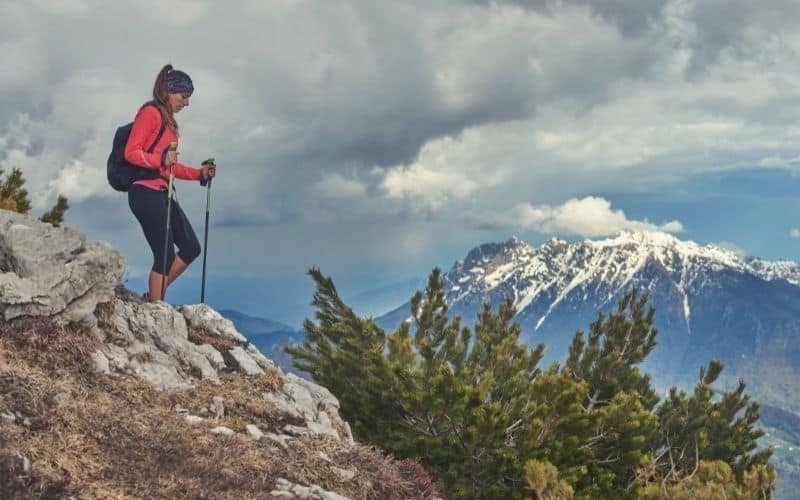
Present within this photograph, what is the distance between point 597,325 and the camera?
20.5 meters

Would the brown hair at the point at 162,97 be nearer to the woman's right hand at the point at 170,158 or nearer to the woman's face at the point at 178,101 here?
the woman's face at the point at 178,101

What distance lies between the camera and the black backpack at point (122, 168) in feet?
39.1

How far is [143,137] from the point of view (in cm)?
1162

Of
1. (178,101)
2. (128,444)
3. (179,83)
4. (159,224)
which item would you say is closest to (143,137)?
(178,101)

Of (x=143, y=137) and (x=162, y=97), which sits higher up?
(x=162, y=97)

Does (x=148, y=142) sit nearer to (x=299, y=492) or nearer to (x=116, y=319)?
(x=116, y=319)

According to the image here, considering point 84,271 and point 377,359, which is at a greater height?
point 84,271

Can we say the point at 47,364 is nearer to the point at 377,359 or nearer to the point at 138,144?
the point at 138,144

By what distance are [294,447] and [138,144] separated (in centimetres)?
582

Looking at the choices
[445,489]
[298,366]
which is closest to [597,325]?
[298,366]

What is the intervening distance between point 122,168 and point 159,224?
43.8 inches

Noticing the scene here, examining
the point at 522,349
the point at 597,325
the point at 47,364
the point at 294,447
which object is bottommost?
the point at 294,447

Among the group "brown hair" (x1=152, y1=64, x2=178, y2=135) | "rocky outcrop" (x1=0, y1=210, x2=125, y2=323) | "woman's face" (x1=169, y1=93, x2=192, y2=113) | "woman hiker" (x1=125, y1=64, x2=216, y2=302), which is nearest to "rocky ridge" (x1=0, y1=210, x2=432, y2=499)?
"rocky outcrop" (x1=0, y1=210, x2=125, y2=323)

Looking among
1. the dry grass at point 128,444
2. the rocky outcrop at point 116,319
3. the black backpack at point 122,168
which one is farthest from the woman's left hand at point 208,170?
the dry grass at point 128,444
